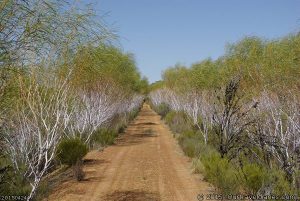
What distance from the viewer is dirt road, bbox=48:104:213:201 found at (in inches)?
485

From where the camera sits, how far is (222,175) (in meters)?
12.2

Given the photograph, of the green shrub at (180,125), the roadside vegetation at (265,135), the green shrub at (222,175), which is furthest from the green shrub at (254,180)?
the green shrub at (180,125)

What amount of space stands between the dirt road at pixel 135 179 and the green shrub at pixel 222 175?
1.65ft

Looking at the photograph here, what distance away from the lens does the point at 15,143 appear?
13.3 m

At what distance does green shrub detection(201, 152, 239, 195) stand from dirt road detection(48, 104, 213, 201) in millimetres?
503

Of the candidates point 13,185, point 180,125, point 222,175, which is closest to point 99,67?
point 13,185

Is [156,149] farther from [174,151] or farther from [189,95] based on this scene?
[189,95]

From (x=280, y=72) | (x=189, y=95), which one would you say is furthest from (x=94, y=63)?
(x=189, y=95)

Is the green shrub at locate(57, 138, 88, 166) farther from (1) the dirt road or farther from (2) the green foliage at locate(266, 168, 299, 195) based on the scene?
(2) the green foliage at locate(266, 168, 299, 195)

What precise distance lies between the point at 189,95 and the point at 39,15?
3030cm

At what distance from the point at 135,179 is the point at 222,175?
12.4ft

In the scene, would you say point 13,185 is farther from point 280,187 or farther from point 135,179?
point 280,187

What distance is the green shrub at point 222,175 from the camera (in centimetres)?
1183

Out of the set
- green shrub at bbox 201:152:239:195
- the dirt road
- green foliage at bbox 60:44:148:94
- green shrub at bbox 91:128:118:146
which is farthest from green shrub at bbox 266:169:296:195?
green shrub at bbox 91:128:118:146
